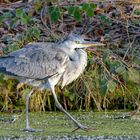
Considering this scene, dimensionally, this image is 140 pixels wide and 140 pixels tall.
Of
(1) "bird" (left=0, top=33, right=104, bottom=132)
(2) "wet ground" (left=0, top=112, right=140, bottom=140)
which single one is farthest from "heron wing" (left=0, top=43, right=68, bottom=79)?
(2) "wet ground" (left=0, top=112, right=140, bottom=140)

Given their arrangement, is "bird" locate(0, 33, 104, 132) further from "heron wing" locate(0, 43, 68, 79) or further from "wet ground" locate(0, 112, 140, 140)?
"wet ground" locate(0, 112, 140, 140)

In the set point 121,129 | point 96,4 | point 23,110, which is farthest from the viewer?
point 96,4

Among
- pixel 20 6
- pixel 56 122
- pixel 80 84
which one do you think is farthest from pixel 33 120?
pixel 20 6

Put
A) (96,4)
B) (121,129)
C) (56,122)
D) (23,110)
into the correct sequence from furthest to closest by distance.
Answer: (96,4), (23,110), (56,122), (121,129)

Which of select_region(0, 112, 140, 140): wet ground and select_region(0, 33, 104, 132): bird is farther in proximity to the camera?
select_region(0, 33, 104, 132): bird

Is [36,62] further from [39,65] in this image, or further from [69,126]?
[69,126]

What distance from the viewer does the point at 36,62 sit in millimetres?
8094

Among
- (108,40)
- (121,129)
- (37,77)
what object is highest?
(108,40)

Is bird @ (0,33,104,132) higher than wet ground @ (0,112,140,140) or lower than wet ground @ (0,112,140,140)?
higher

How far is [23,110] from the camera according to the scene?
9211 millimetres

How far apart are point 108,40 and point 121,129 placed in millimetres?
2468

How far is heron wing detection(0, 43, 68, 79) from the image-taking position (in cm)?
800

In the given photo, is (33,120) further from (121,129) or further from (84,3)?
(84,3)

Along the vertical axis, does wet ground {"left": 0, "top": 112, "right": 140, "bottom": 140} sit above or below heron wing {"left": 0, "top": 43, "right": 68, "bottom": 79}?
below
